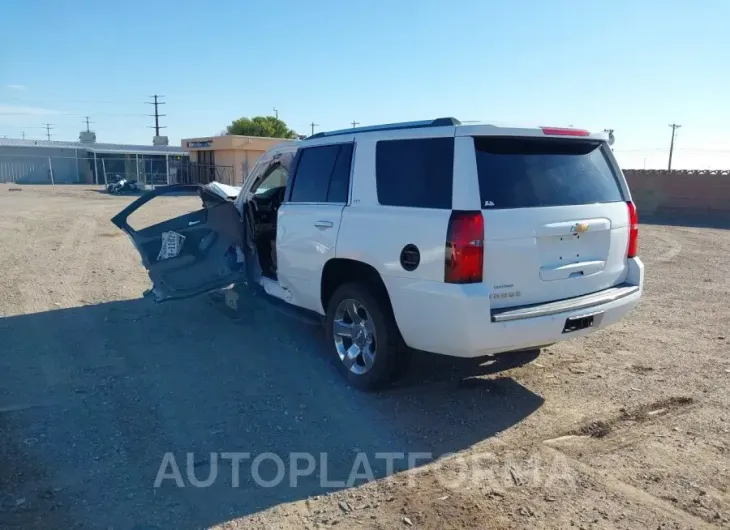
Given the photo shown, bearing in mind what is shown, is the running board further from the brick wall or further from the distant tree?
the distant tree

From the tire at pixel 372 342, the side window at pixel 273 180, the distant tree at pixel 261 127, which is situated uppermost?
the distant tree at pixel 261 127

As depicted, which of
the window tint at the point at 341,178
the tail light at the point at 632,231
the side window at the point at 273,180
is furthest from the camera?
the side window at the point at 273,180

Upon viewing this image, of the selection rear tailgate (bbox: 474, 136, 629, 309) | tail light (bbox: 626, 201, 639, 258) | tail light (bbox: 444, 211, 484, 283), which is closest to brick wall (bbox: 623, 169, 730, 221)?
tail light (bbox: 626, 201, 639, 258)

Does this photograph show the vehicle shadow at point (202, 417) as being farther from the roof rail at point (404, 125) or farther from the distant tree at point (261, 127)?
the distant tree at point (261, 127)

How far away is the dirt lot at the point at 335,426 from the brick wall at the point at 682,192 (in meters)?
20.1

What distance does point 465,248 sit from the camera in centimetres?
420

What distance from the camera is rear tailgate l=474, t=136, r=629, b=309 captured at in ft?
14.2

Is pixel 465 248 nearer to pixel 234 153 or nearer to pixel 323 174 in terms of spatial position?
pixel 323 174

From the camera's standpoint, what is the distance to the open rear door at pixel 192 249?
6.85m

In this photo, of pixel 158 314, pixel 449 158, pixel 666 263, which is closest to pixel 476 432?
pixel 449 158

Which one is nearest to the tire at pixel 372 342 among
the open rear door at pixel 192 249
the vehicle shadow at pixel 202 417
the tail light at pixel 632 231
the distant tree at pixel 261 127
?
the vehicle shadow at pixel 202 417

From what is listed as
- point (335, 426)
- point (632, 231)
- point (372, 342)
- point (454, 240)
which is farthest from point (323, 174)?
point (632, 231)

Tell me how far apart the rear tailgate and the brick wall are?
2298cm

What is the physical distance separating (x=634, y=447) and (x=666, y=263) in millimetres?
9255
